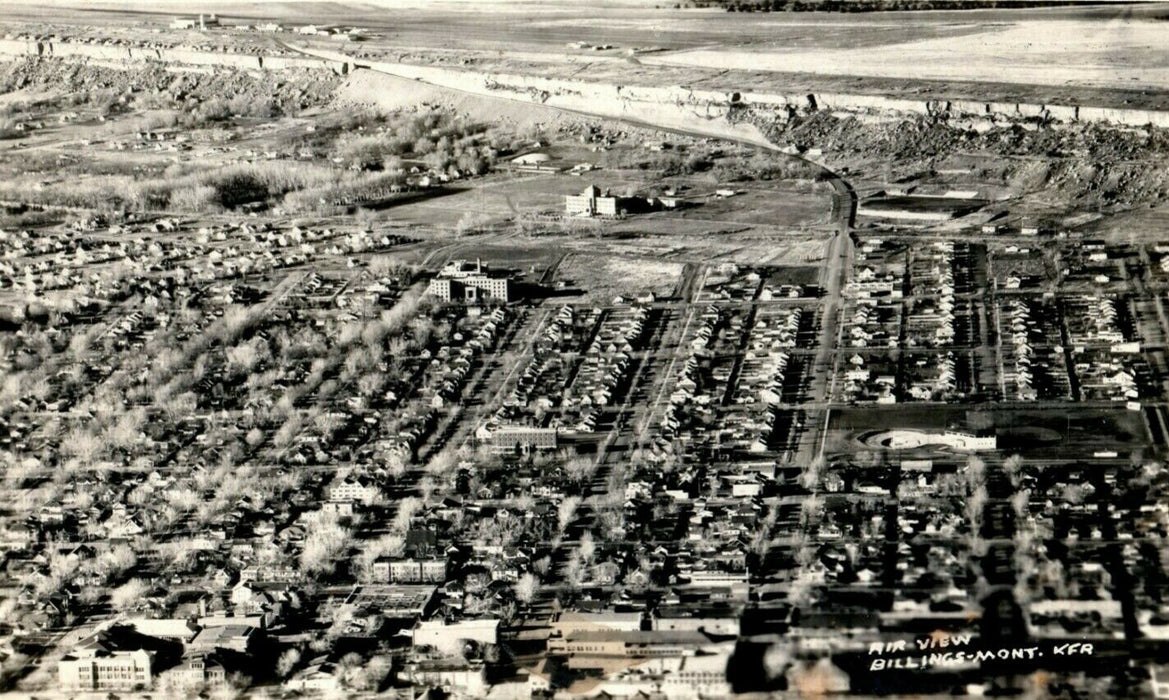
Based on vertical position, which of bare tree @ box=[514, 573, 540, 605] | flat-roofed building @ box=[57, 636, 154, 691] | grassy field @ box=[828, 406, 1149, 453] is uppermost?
grassy field @ box=[828, 406, 1149, 453]

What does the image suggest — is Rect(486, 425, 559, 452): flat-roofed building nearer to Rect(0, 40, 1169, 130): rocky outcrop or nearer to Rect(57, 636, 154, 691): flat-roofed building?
Rect(57, 636, 154, 691): flat-roofed building

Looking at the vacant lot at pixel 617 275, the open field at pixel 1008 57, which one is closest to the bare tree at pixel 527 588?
the vacant lot at pixel 617 275

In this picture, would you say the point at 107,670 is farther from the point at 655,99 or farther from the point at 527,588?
the point at 655,99

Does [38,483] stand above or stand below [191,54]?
below

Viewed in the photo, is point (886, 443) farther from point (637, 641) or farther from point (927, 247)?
point (927, 247)

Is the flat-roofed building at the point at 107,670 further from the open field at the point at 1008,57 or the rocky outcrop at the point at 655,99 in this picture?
the open field at the point at 1008,57

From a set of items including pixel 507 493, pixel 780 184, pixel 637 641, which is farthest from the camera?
pixel 780 184

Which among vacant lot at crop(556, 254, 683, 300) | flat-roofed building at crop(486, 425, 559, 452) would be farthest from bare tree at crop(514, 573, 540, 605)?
vacant lot at crop(556, 254, 683, 300)

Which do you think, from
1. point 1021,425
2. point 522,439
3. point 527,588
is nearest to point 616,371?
point 522,439

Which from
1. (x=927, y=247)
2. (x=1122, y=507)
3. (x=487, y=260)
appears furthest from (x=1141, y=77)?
(x=1122, y=507)
